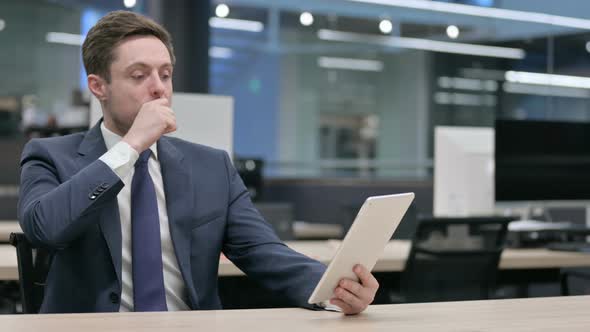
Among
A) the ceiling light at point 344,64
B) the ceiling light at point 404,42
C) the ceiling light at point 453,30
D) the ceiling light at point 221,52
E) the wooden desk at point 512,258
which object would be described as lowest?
the wooden desk at point 512,258

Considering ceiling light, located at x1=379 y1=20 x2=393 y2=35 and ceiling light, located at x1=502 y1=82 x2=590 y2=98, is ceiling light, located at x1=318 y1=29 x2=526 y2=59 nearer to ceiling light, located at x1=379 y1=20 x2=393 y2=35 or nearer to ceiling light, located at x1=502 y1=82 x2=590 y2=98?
ceiling light, located at x1=379 y1=20 x2=393 y2=35

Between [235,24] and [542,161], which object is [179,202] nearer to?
[542,161]

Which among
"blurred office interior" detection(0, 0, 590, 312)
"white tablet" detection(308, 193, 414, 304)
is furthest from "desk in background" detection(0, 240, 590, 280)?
"blurred office interior" detection(0, 0, 590, 312)

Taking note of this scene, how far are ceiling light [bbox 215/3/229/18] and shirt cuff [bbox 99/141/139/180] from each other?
772 cm

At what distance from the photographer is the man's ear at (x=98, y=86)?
6.28 ft

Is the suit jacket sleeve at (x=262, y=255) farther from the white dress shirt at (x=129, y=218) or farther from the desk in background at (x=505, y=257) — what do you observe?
the desk in background at (x=505, y=257)

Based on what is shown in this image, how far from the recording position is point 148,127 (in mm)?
1779

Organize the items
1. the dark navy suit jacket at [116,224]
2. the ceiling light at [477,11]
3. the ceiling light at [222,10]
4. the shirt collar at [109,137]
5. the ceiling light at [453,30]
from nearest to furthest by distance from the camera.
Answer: the dark navy suit jacket at [116,224] < the shirt collar at [109,137] < the ceiling light at [477,11] < the ceiling light at [222,10] < the ceiling light at [453,30]

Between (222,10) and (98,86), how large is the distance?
7566 millimetres

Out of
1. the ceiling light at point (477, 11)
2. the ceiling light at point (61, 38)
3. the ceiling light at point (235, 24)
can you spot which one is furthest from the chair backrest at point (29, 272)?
the ceiling light at point (61, 38)

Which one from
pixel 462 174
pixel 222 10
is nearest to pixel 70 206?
pixel 462 174

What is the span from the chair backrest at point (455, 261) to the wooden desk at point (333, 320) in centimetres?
159

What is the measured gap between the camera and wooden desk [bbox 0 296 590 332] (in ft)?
4.80

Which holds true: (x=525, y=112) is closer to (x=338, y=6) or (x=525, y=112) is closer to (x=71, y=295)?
(x=338, y=6)
